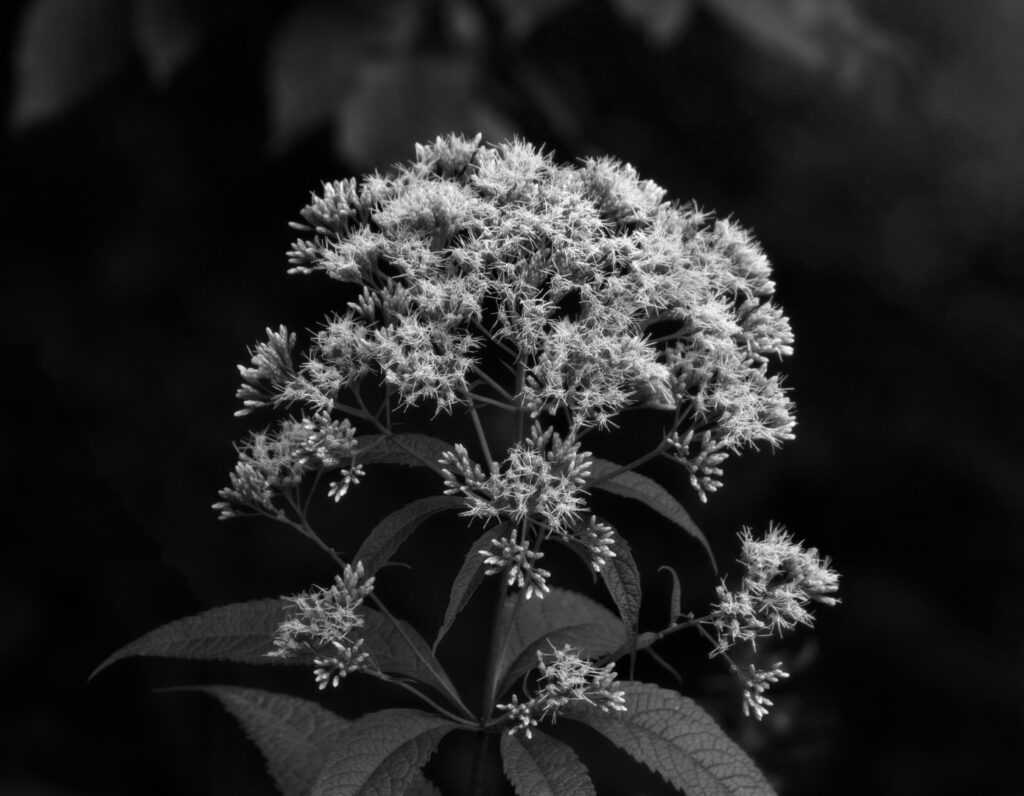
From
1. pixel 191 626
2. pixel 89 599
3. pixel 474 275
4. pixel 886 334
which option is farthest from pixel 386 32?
pixel 886 334

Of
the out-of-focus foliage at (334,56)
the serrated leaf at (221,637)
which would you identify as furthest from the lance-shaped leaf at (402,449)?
the out-of-focus foliage at (334,56)

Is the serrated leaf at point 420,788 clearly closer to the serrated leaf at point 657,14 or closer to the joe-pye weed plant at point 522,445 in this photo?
the joe-pye weed plant at point 522,445

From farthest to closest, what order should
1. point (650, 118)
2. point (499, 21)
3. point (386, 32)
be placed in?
point (650, 118) < point (499, 21) < point (386, 32)

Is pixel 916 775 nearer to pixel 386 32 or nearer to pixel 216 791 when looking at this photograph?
pixel 216 791

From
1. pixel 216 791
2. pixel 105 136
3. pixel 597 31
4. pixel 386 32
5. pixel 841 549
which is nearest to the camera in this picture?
pixel 386 32

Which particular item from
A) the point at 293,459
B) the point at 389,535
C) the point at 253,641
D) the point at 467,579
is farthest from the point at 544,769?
the point at 293,459

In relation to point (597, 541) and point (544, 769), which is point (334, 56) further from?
point (544, 769)

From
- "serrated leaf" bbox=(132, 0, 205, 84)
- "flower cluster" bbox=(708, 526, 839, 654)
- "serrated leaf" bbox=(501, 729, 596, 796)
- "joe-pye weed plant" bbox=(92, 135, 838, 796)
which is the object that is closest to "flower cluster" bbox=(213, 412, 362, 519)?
"joe-pye weed plant" bbox=(92, 135, 838, 796)
